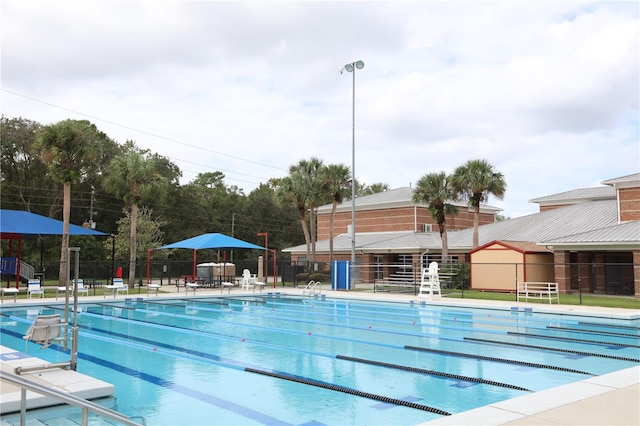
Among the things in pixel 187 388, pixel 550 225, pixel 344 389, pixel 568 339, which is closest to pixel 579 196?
pixel 550 225

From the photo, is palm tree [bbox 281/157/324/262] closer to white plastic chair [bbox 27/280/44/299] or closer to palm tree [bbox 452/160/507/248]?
palm tree [bbox 452/160/507/248]

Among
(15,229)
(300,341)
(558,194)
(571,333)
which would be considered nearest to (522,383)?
(300,341)

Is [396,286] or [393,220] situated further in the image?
[393,220]

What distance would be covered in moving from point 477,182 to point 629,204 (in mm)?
8894

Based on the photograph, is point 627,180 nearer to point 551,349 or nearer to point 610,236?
point 610,236

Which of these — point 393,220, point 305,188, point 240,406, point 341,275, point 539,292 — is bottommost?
point 240,406

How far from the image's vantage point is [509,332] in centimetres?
1521

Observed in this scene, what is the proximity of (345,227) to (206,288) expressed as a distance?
21.0 m

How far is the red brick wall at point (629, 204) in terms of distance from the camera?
28.6 meters

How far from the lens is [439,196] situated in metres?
35.8

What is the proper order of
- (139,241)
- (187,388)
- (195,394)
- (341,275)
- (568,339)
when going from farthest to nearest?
(139,241), (341,275), (568,339), (187,388), (195,394)

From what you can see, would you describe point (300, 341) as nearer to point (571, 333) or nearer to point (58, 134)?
point (571, 333)

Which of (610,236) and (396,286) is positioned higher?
(610,236)

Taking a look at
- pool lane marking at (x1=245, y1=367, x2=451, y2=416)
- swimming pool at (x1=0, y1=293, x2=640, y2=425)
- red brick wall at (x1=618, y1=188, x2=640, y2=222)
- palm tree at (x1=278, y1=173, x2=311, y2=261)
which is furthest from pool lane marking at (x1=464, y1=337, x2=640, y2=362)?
palm tree at (x1=278, y1=173, x2=311, y2=261)
